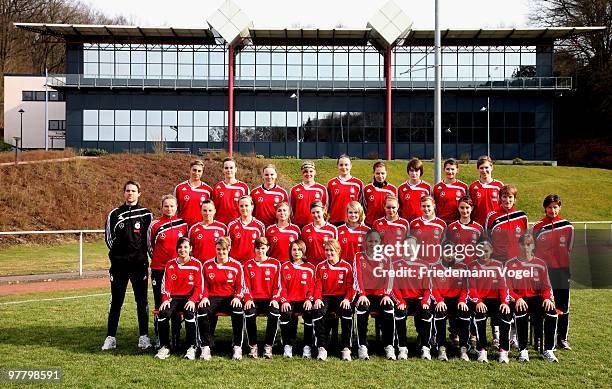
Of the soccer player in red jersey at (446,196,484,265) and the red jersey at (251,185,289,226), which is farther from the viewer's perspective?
the red jersey at (251,185,289,226)

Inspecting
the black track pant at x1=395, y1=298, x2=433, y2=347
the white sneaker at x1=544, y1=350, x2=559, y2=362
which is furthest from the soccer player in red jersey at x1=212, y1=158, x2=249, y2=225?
the white sneaker at x1=544, y1=350, x2=559, y2=362

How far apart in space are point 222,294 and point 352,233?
5.77 ft

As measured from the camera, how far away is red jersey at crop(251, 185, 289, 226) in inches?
320

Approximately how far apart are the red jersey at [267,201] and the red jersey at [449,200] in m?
2.15

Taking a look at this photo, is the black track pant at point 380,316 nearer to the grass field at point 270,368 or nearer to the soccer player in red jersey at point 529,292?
the grass field at point 270,368

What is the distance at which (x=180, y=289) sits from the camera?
7.13 meters

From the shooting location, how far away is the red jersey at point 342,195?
8.41 meters

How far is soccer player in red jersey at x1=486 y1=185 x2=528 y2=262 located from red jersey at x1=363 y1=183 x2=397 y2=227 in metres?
1.51

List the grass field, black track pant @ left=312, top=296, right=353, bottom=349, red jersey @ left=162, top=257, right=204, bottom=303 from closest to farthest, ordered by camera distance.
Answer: the grass field, black track pant @ left=312, top=296, right=353, bottom=349, red jersey @ left=162, top=257, right=204, bottom=303

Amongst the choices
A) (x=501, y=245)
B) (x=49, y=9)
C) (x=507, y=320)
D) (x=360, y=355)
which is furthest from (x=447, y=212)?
(x=49, y=9)

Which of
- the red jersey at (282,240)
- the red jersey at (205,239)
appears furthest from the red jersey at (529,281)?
the red jersey at (205,239)

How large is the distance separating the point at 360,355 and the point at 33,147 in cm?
5182

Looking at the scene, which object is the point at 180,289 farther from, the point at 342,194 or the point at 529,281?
the point at 529,281

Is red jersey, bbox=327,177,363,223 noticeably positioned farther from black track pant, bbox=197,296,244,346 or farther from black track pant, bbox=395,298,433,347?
black track pant, bbox=197,296,244,346
